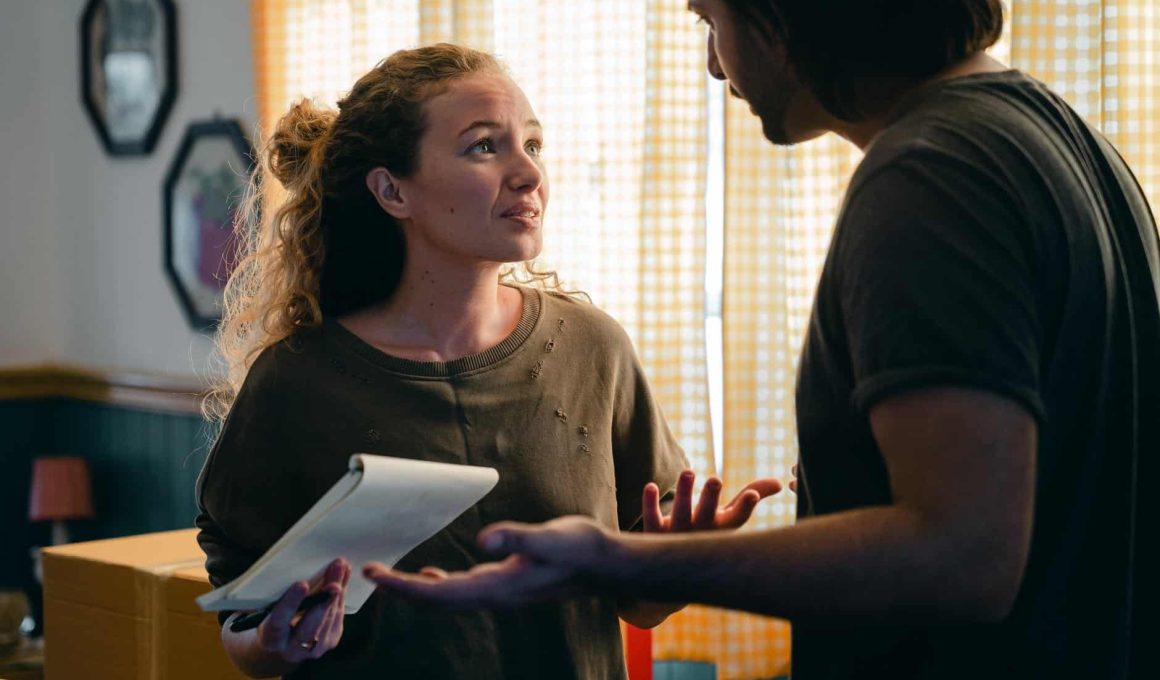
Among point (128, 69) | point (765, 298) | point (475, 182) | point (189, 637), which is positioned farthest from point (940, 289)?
point (128, 69)

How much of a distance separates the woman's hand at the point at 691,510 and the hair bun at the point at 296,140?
794 millimetres

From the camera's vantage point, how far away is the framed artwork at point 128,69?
14.1 feet

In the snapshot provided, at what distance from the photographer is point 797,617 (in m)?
0.81

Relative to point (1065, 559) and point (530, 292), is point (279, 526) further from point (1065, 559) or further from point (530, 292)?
point (1065, 559)

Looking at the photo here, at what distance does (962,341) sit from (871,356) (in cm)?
6

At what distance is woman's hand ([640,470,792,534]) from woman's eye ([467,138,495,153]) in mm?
553

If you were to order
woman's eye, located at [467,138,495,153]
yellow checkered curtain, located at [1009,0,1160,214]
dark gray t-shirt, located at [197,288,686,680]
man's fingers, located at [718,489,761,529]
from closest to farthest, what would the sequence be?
man's fingers, located at [718,489,761,529], dark gray t-shirt, located at [197,288,686,680], woman's eye, located at [467,138,495,153], yellow checkered curtain, located at [1009,0,1160,214]

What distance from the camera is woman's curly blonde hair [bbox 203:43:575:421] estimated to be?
1734mm

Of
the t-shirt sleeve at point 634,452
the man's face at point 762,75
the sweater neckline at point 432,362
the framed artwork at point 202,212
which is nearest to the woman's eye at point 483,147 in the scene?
the sweater neckline at point 432,362

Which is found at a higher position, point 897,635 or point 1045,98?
point 1045,98

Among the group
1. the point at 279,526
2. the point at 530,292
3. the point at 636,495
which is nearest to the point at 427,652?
the point at 279,526

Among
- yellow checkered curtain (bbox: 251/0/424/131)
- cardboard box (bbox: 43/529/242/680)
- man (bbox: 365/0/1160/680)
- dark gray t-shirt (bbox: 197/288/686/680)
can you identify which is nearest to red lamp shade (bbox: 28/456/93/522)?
yellow checkered curtain (bbox: 251/0/424/131)

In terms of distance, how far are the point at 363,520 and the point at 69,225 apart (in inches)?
161

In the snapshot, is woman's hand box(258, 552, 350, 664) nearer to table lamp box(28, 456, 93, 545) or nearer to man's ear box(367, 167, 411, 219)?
man's ear box(367, 167, 411, 219)
